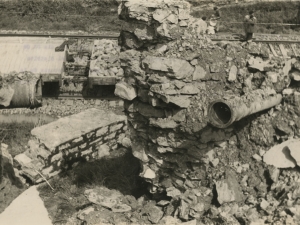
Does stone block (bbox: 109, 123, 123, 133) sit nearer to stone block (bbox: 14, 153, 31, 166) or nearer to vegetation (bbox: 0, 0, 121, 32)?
stone block (bbox: 14, 153, 31, 166)

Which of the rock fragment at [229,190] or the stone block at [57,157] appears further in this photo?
the stone block at [57,157]

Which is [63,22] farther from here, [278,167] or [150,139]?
[278,167]

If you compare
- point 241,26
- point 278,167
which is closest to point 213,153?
point 278,167

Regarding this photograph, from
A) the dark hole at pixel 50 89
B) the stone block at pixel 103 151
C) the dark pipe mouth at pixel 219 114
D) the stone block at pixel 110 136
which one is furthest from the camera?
the dark hole at pixel 50 89

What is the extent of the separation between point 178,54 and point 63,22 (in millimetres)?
12640

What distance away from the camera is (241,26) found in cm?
1675

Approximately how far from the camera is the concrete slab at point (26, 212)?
6.08 metres

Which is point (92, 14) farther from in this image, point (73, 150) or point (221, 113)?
point (221, 113)

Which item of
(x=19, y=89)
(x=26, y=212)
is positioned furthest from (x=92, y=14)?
(x=26, y=212)

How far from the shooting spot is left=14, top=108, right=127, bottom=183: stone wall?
24.7 feet

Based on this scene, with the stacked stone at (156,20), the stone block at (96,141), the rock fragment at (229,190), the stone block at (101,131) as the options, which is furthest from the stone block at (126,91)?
the stone block at (96,141)

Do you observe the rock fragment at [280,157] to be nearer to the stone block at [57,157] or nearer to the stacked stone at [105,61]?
the stone block at [57,157]

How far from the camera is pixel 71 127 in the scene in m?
8.26

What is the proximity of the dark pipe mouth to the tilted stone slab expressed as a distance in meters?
4.14
